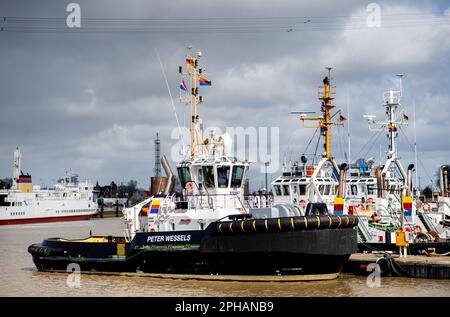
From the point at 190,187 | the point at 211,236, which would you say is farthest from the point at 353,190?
the point at 211,236

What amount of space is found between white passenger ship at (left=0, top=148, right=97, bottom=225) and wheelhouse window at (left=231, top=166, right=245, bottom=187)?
57.0 meters

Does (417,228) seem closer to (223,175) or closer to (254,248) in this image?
(223,175)

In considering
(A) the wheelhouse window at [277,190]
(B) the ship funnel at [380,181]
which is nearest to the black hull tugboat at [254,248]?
(A) the wheelhouse window at [277,190]

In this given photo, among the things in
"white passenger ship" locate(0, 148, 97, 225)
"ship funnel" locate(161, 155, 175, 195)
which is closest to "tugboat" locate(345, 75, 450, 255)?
"ship funnel" locate(161, 155, 175, 195)

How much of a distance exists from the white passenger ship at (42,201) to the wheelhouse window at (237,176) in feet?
187

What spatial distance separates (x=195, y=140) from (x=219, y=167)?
5.67ft

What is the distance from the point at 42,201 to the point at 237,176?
197ft

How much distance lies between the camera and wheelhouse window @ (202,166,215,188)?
21.2 metres

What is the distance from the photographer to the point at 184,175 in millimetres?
21734

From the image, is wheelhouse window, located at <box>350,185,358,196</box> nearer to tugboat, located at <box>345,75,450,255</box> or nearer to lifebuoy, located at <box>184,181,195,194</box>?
tugboat, located at <box>345,75,450,255</box>
